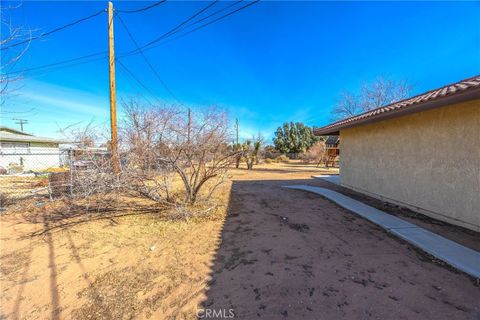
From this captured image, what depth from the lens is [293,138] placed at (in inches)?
1275

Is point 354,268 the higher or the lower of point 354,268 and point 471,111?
the lower

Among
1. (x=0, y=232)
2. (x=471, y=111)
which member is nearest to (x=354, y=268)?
(x=471, y=111)

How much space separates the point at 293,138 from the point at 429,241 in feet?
97.0

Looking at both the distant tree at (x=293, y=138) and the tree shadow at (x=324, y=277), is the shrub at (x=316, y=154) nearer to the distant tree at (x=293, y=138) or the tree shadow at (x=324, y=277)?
the distant tree at (x=293, y=138)

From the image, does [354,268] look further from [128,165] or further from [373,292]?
[128,165]

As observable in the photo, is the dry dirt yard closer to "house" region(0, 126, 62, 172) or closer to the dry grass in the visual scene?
the dry grass

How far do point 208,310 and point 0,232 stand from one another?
16.1 ft

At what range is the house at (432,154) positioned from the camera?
4121mm

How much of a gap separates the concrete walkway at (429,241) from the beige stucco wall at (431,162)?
3.39ft

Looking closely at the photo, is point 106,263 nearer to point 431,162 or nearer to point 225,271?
point 225,271

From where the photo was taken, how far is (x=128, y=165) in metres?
4.96

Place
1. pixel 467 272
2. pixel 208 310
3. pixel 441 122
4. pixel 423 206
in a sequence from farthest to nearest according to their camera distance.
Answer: pixel 423 206
pixel 441 122
pixel 467 272
pixel 208 310

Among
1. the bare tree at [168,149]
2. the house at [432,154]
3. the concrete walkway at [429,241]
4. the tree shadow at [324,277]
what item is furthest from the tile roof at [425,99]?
the bare tree at [168,149]

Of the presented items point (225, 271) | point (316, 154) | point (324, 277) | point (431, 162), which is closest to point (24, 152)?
point (225, 271)
